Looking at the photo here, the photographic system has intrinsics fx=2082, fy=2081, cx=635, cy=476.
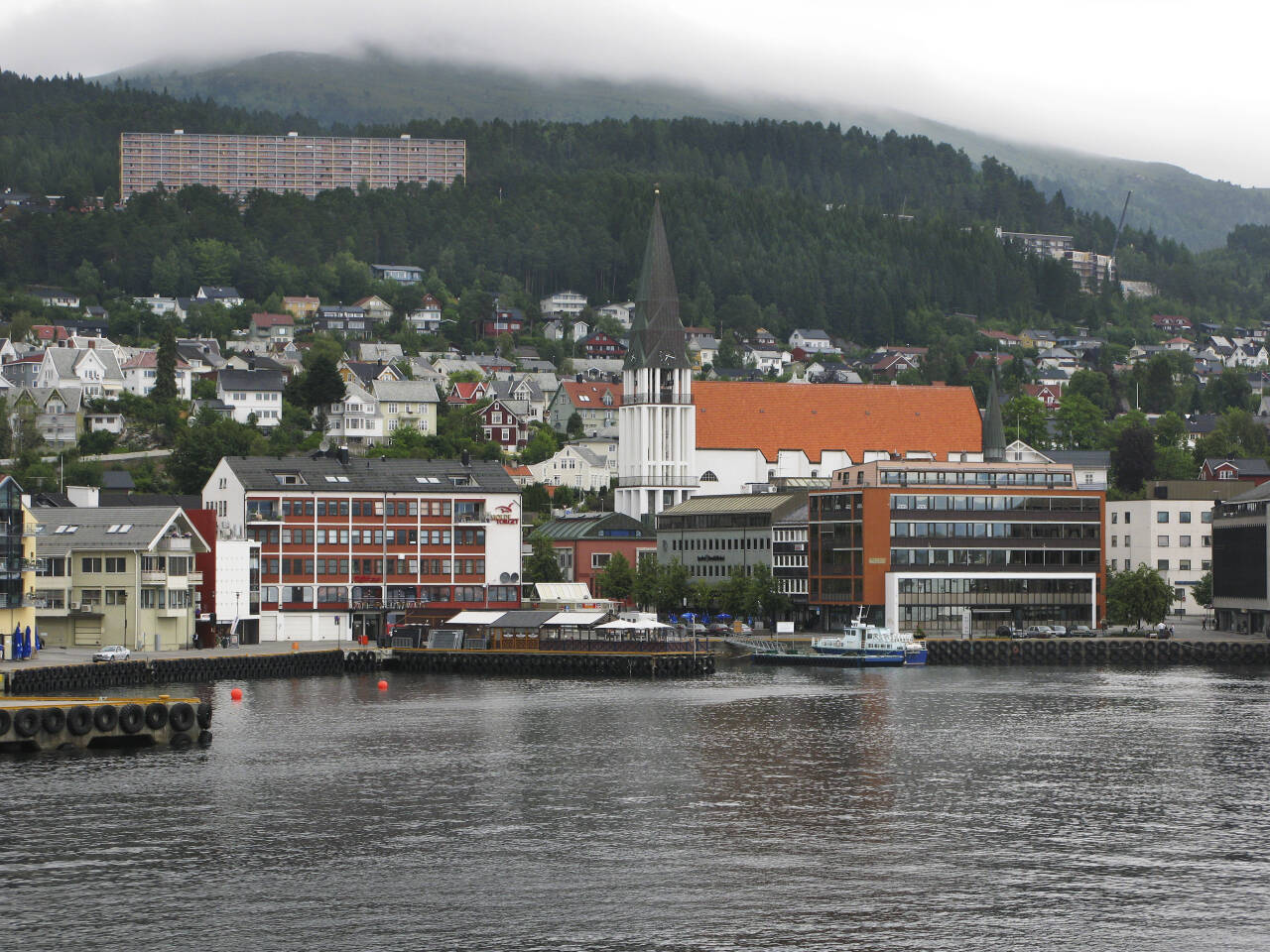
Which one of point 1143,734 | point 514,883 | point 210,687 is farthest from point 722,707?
point 514,883

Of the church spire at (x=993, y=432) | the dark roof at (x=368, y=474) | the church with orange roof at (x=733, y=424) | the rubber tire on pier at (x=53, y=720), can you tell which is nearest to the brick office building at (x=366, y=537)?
the dark roof at (x=368, y=474)

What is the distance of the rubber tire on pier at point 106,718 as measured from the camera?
74.3 metres

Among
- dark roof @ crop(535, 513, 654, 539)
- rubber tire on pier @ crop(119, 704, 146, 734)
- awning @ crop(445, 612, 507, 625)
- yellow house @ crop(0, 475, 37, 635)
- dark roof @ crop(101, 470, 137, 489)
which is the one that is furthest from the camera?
dark roof @ crop(535, 513, 654, 539)

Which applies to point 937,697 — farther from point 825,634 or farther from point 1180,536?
point 1180,536

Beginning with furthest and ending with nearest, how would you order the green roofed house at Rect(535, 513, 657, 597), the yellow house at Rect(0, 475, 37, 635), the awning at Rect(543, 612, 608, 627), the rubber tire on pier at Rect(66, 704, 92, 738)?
the green roofed house at Rect(535, 513, 657, 597)
the awning at Rect(543, 612, 608, 627)
the yellow house at Rect(0, 475, 37, 635)
the rubber tire on pier at Rect(66, 704, 92, 738)

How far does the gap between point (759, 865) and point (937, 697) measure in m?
46.5

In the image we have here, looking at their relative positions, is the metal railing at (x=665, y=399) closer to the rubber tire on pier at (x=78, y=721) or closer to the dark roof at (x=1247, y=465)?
the dark roof at (x=1247, y=465)

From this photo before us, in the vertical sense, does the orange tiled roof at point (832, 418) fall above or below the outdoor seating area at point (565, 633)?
above

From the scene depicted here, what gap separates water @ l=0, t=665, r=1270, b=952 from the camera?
147ft

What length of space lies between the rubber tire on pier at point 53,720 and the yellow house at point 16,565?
26573 mm

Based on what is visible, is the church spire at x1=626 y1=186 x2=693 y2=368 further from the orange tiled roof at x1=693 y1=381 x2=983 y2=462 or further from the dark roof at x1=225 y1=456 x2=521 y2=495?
the dark roof at x1=225 y1=456 x2=521 y2=495

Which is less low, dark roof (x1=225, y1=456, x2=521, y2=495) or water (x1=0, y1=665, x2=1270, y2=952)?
dark roof (x1=225, y1=456, x2=521, y2=495)

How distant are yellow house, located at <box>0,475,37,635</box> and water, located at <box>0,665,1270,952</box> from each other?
740 inches

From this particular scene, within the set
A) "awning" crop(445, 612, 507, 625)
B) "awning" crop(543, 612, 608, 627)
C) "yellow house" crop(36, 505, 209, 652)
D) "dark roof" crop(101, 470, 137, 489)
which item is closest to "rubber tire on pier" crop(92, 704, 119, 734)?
A: "yellow house" crop(36, 505, 209, 652)
